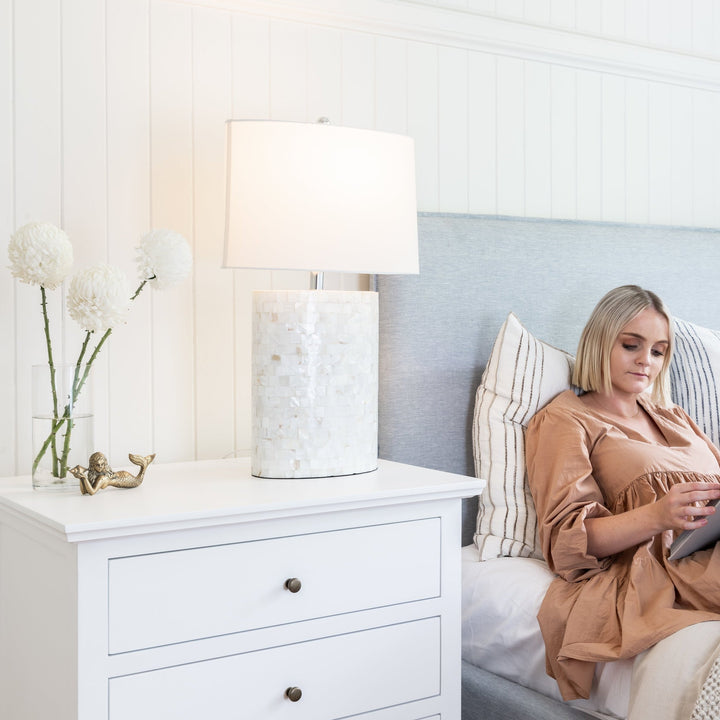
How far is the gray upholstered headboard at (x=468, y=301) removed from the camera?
202 centimetres

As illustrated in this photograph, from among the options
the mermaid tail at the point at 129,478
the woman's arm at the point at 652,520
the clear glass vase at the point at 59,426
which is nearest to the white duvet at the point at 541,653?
the woman's arm at the point at 652,520

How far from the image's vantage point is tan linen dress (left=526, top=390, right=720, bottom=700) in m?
1.55

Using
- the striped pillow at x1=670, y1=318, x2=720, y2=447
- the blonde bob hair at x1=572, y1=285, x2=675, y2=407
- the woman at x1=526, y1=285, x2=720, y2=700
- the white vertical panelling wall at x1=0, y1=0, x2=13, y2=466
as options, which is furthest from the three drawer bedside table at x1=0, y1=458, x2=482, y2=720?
the striped pillow at x1=670, y1=318, x2=720, y2=447

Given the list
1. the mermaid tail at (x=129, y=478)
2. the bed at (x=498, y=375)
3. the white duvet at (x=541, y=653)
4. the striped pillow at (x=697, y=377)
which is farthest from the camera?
the striped pillow at (x=697, y=377)

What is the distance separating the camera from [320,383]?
1642mm

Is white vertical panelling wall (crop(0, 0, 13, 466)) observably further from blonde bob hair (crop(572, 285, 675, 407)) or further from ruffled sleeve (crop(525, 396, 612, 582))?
blonde bob hair (crop(572, 285, 675, 407))

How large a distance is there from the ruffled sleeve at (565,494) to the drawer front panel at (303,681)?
11.7 inches

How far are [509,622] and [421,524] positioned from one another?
0.33m

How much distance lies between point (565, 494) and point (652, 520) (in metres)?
0.17

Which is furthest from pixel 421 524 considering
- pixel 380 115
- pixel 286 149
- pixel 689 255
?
pixel 689 255

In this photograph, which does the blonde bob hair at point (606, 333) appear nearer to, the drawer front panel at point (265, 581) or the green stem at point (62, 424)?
the drawer front panel at point (265, 581)

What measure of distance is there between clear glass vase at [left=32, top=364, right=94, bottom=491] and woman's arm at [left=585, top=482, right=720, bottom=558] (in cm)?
94

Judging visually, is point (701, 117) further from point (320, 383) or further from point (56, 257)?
point (56, 257)

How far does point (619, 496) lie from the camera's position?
5.80 feet
